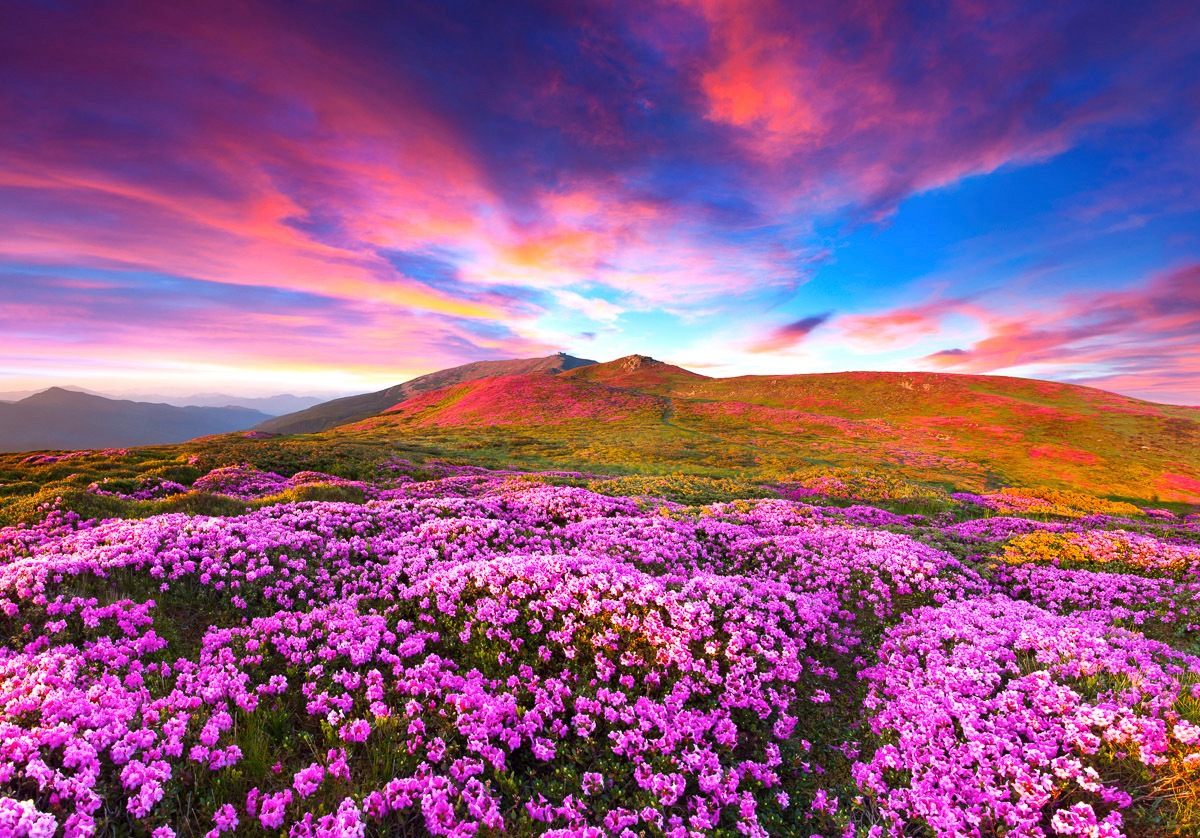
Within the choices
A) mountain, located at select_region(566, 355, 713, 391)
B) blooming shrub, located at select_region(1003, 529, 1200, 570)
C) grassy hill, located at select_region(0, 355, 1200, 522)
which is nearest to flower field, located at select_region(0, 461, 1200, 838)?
blooming shrub, located at select_region(1003, 529, 1200, 570)

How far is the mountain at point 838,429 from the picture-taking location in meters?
51.9

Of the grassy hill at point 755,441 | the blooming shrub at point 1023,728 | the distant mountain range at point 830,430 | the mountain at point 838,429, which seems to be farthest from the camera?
the mountain at point 838,429

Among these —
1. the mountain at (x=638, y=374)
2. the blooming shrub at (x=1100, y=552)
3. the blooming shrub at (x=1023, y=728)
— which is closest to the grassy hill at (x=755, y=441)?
the mountain at (x=638, y=374)

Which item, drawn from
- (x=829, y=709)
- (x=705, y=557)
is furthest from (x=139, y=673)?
(x=705, y=557)

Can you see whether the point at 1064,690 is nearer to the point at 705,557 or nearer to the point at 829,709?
the point at 829,709

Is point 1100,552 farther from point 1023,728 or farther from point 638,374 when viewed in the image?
point 638,374

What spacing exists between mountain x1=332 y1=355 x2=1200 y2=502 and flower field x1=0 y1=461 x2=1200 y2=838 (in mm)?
32508

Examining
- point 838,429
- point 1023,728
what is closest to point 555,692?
point 1023,728

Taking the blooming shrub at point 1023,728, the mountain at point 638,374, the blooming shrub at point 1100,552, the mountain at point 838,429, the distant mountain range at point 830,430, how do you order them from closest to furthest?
the blooming shrub at point 1023,728
the blooming shrub at point 1100,552
the distant mountain range at point 830,430
the mountain at point 838,429
the mountain at point 638,374

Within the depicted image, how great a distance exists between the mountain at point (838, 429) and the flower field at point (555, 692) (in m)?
32.5

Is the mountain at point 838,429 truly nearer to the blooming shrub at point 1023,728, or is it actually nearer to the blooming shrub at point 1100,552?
the blooming shrub at point 1100,552

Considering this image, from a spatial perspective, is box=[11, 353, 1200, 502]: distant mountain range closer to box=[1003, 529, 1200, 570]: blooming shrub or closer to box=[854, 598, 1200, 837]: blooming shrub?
box=[1003, 529, 1200, 570]: blooming shrub

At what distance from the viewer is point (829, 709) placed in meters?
7.76

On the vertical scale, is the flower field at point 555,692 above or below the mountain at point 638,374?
below
